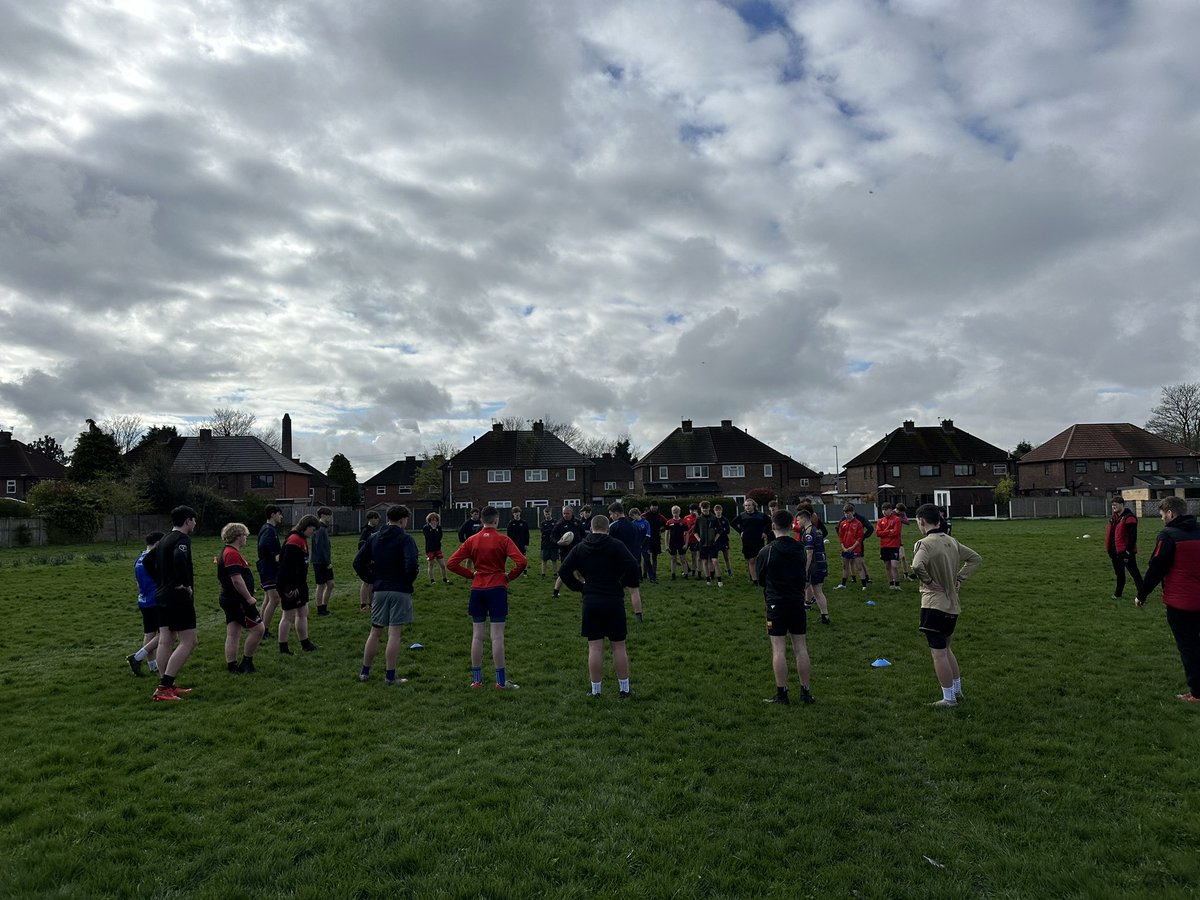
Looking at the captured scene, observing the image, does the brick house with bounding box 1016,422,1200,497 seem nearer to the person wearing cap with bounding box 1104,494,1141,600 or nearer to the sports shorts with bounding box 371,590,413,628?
the person wearing cap with bounding box 1104,494,1141,600

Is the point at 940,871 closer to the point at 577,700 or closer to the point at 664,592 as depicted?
the point at 577,700

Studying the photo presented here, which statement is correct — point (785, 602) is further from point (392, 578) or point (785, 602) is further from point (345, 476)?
point (345, 476)

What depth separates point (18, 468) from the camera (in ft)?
211

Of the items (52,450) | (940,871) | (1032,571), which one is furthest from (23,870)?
(52,450)

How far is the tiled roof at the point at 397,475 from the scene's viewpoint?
7575cm

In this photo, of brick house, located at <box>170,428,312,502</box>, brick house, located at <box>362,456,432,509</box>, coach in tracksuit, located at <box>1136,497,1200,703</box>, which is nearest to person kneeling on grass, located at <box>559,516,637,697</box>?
coach in tracksuit, located at <box>1136,497,1200,703</box>

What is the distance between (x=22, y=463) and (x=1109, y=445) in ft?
322

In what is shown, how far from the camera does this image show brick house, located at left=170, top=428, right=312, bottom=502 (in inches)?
2351

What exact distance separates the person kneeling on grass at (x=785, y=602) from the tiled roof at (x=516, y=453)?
176ft

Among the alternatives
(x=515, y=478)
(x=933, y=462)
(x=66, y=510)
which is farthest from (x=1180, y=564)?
(x=933, y=462)

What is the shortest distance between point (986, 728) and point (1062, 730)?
0.63m

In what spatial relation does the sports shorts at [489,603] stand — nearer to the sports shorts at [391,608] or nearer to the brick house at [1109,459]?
the sports shorts at [391,608]

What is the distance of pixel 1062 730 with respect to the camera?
21.0 feet

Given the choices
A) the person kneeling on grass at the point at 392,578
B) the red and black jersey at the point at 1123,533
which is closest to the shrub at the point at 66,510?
the person kneeling on grass at the point at 392,578
